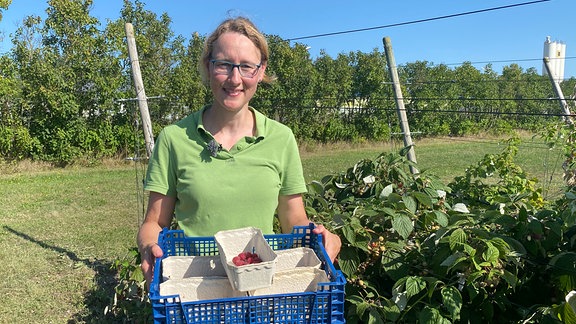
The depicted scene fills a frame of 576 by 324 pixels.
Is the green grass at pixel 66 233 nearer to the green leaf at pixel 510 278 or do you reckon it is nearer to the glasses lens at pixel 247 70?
the green leaf at pixel 510 278

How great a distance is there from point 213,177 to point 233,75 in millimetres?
349

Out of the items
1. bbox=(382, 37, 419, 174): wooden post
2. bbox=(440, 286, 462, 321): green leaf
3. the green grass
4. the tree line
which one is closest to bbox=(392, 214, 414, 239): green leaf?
bbox=(440, 286, 462, 321): green leaf

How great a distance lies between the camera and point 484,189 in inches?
142

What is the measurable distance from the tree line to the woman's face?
321 inches

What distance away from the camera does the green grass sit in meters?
4.34

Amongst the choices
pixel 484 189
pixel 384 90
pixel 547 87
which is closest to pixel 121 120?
pixel 384 90

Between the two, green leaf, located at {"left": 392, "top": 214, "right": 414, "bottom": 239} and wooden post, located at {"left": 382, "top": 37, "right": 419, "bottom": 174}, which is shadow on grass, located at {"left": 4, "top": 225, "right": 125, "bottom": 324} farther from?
wooden post, located at {"left": 382, "top": 37, "right": 419, "bottom": 174}

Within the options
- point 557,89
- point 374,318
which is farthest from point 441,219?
point 557,89

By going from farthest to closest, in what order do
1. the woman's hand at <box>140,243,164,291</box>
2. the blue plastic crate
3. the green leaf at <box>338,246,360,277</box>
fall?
the green leaf at <box>338,246,360,277</box> < the woman's hand at <box>140,243,164,291</box> < the blue plastic crate

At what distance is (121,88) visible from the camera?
48.1 feet

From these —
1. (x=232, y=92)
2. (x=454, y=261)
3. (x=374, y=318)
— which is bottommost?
(x=374, y=318)

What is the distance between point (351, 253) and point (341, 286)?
0.78 m

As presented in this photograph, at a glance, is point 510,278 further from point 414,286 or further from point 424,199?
point 424,199

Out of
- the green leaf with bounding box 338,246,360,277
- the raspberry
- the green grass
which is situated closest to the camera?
the raspberry
